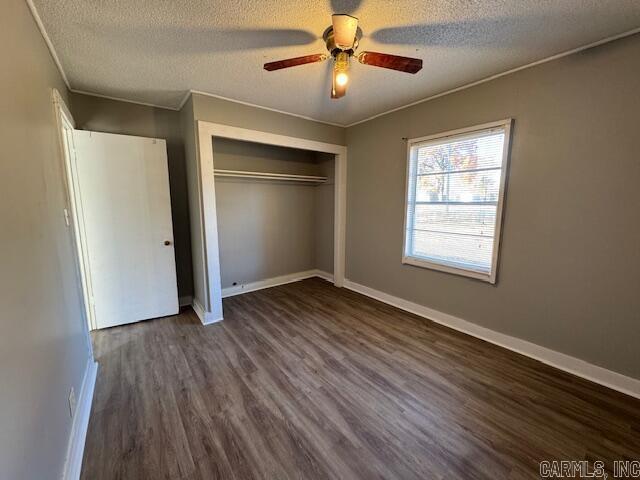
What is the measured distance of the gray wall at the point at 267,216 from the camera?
383 centimetres

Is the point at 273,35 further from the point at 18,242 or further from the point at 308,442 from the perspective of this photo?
the point at 308,442

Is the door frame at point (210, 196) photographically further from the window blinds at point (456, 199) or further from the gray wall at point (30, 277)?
the window blinds at point (456, 199)

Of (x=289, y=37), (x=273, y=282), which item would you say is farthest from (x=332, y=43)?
(x=273, y=282)

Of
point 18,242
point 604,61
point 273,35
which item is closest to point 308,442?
point 18,242

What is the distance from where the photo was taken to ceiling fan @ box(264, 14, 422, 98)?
148 cm

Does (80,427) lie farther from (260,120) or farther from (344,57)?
(260,120)

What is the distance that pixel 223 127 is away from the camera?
2828 mm

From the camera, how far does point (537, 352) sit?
2.30m

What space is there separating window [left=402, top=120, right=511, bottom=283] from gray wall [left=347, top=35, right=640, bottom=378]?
0.33 feet

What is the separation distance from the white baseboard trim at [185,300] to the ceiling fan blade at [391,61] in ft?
10.9

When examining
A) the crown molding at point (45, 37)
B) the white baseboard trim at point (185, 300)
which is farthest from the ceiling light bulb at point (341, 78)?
the white baseboard trim at point (185, 300)

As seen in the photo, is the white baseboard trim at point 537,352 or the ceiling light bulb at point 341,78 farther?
the white baseboard trim at point 537,352

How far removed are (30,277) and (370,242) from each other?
326 centimetres

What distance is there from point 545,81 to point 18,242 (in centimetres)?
347
